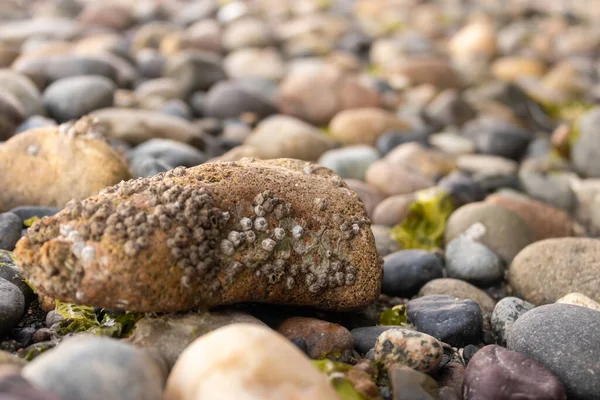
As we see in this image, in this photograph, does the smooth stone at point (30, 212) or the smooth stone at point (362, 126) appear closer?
the smooth stone at point (30, 212)

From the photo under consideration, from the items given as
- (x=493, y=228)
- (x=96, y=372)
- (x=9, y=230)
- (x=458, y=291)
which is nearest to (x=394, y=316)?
(x=458, y=291)

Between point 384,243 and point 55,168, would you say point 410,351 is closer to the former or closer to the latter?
point 384,243

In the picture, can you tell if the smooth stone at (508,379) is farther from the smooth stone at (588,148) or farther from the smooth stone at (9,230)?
the smooth stone at (588,148)

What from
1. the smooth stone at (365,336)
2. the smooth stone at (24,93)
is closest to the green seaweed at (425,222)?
the smooth stone at (365,336)

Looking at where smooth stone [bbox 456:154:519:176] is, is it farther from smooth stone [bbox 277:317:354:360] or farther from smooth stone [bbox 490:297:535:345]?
smooth stone [bbox 277:317:354:360]

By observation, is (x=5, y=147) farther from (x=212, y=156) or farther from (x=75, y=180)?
(x=212, y=156)

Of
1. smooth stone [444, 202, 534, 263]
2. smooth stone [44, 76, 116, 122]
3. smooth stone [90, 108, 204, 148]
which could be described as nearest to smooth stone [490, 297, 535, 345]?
smooth stone [444, 202, 534, 263]

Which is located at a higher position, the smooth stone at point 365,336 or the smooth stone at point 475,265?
the smooth stone at point 365,336
